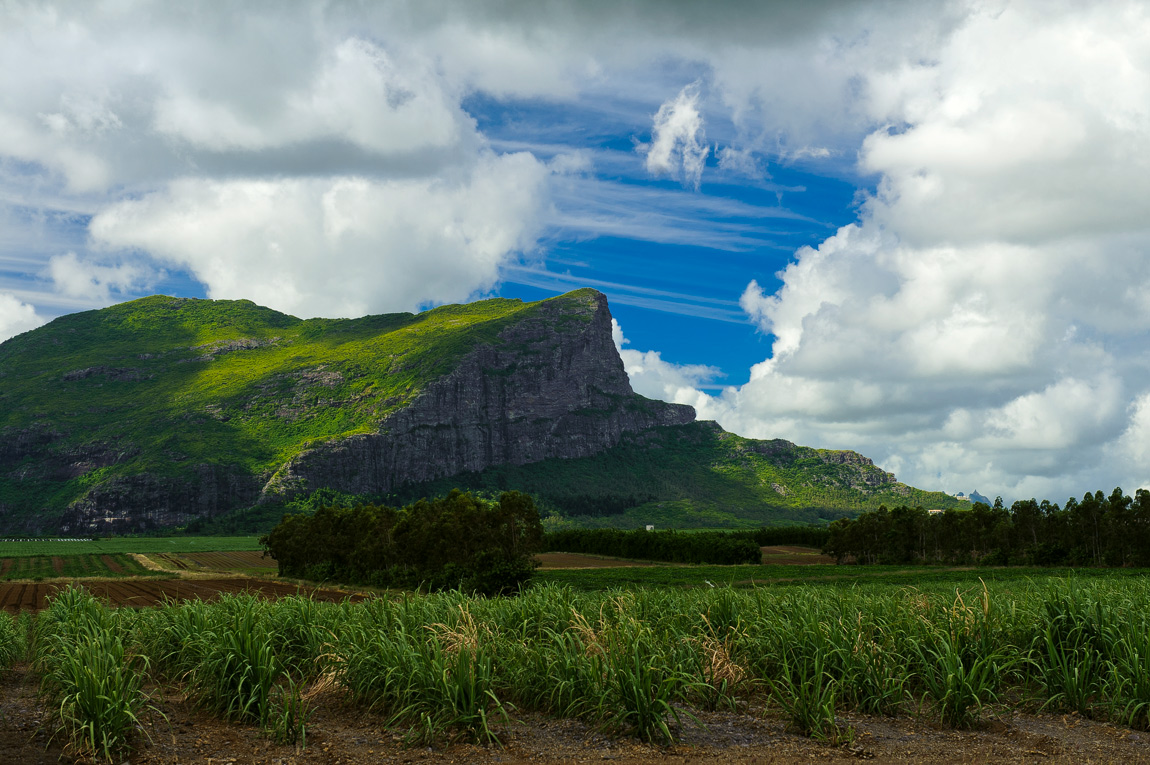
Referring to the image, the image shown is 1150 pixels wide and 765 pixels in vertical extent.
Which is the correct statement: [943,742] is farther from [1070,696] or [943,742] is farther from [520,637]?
[520,637]

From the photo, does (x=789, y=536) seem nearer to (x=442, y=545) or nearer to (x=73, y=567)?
(x=442, y=545)

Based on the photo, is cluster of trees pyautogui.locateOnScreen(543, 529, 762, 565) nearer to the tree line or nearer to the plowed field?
the tree line

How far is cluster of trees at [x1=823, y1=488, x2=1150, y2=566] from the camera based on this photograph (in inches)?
3408

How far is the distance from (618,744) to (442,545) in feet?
199

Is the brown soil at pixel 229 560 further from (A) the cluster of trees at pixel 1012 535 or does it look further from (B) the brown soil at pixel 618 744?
(B) the brown soil at pixel 618 744

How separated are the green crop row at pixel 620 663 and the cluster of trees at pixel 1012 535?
289 ft

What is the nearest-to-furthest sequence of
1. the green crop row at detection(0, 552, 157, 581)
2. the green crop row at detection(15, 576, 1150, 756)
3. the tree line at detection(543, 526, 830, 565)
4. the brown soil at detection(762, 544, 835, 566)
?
the green crop row at detection(15, 576, 1150, 756) < the green crop row at detection(0, 552, 157, 581) < the tree line at detection(543, 526, 830, 565) < the brown soil at detection(762, 544, 835, 566)

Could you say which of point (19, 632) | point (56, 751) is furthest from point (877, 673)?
point (19, 632)

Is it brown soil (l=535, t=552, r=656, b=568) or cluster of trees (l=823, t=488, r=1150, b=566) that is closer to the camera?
cluster of trees (l=823, t=488, r=1150, b=566)

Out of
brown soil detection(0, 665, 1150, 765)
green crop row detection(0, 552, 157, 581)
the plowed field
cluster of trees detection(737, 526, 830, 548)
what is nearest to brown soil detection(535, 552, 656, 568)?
cluster of trees detection(737, 526, 830, 548)

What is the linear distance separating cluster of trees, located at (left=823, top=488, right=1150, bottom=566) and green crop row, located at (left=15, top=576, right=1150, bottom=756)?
8817cm

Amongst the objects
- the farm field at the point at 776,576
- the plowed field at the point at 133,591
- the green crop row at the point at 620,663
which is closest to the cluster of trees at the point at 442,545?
the farm field at the point at 776,576

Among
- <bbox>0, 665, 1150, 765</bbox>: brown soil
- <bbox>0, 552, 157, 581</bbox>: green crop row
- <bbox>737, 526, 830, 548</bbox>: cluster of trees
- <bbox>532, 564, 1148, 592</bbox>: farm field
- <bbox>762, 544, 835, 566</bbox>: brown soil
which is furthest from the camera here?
<bbox>737, 526, 830, 548</bbox>: cluster of trees

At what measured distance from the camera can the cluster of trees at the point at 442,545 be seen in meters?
65.1
